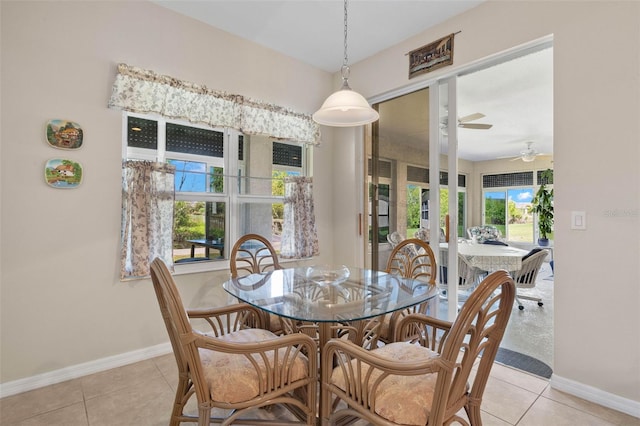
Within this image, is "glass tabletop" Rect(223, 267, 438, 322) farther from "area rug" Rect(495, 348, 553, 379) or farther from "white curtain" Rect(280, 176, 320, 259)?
"area rug" Rect(495, 348, 553, 379)

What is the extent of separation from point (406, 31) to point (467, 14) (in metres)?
0.53

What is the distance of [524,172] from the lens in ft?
26.6

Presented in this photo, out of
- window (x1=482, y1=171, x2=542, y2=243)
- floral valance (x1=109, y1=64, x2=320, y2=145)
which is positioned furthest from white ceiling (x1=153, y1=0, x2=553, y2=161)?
window (x1=482, y1=171, x2=542, y2=243)

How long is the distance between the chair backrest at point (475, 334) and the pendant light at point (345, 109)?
51.7 inches

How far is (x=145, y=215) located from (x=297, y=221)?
1445mm

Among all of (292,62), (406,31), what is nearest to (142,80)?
(292,62)

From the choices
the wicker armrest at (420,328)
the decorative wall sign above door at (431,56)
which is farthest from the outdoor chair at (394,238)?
the decorative wall sign above door at (431,56)

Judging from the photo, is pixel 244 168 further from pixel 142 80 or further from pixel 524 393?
pixel 524 393

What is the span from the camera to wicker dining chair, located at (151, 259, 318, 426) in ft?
3.97

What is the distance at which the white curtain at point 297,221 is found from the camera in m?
3.38

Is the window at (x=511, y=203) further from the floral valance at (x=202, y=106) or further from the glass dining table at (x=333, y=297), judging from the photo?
the glass dining table at (x=333, y=297)

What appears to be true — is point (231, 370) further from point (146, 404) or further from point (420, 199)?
point (420, 199)

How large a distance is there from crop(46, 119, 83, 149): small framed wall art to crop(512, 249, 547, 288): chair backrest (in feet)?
15.1

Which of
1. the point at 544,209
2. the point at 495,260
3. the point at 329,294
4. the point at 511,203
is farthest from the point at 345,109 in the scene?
the point at 511,203
